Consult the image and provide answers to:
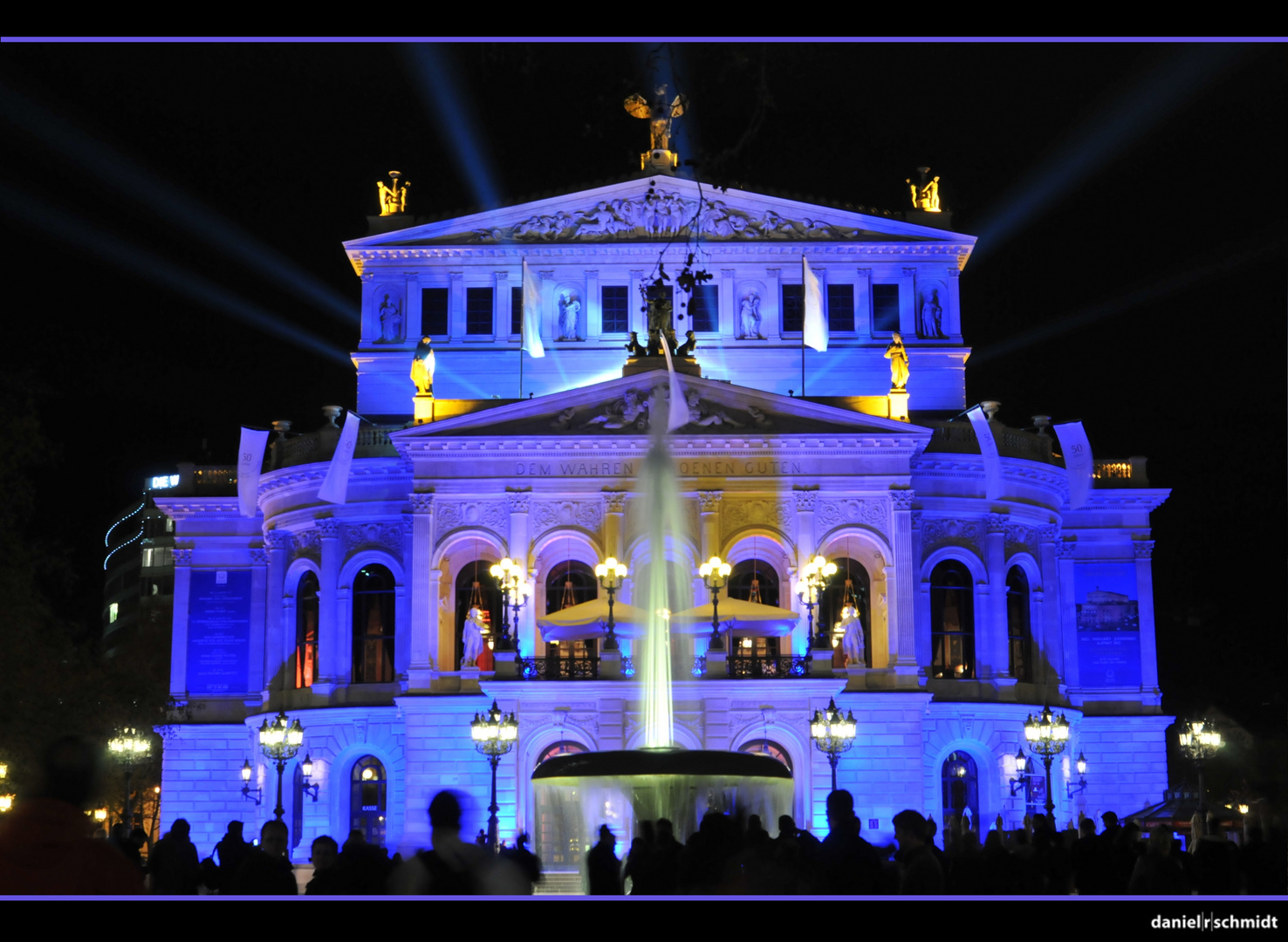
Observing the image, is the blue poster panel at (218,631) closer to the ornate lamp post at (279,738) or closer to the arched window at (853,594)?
the ornate lamp post at (279,738)

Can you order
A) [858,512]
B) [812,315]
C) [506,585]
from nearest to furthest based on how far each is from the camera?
[506,585]
[858,512]
[812,315]

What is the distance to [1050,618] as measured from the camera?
158 ft

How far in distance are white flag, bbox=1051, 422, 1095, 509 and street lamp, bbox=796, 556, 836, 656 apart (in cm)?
1012

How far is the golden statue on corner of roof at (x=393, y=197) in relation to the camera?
53.4m

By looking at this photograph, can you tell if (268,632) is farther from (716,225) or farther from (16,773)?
(716,225)

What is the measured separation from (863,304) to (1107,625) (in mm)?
12258

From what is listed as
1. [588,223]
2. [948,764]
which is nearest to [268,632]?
[588,223]

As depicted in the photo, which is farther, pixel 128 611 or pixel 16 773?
pixel 128 611

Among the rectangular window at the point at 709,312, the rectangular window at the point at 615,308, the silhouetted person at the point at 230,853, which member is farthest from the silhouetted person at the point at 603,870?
the rectangular window at the point at 615,308

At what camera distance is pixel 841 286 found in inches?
2042

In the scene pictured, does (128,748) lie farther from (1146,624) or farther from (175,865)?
(1146,624)

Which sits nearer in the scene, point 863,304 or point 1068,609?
point 1068,609

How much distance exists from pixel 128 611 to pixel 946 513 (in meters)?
88.8

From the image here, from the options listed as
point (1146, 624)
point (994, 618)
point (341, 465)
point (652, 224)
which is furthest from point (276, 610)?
point (1146, 624)
